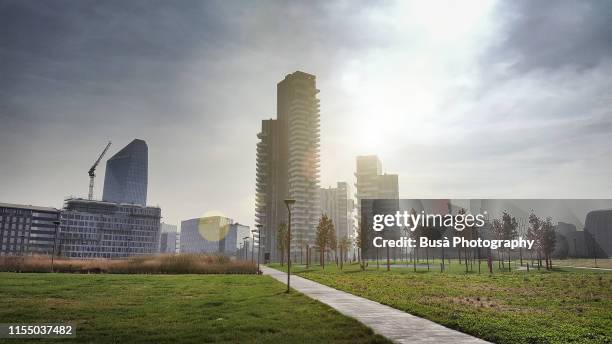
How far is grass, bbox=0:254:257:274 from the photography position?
46469 mm

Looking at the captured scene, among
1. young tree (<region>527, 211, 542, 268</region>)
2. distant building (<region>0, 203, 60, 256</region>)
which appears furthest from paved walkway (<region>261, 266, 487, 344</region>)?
distant building (<region>0, 203, 60, 256</region>)

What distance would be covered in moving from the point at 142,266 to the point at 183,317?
124 ft

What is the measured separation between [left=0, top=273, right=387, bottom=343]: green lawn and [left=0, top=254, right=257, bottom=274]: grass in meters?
25.7

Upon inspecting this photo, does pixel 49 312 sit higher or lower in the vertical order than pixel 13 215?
lower

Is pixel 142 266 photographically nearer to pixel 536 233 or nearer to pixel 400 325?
pixel 400 325

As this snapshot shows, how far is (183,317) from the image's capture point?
1598 centimetres

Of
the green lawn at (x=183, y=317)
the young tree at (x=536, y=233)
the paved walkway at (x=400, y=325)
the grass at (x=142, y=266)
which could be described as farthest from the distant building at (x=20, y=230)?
the paved walkway at (x=400, y=325)

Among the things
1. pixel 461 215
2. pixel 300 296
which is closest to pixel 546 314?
pixel 300 296

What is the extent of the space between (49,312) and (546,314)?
2054cm

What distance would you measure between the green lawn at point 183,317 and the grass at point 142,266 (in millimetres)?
25656

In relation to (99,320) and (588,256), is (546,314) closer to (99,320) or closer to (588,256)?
(99,320)

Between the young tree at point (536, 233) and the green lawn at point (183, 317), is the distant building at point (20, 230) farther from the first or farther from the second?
the green lawn at point (183, 317)

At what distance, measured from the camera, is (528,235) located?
9975cm

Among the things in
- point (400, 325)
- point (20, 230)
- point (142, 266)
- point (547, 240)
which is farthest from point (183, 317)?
point (20, 230)
